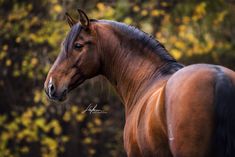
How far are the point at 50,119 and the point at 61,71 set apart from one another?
6510 millimetres

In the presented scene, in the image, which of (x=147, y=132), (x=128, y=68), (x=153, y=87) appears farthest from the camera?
(x=128, y=68)

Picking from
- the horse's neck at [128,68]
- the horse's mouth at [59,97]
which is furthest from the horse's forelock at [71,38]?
the horse's mouth at [59,97]

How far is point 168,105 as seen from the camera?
411 centimetres

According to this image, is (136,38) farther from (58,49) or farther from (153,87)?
(58,49)

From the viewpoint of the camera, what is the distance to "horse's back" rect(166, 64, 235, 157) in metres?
3.92

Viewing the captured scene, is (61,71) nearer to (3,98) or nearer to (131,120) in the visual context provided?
(131,120)

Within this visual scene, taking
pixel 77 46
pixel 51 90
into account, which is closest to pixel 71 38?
pixel 77 46

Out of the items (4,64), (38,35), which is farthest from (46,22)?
(4,64)

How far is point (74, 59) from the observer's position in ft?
17.4

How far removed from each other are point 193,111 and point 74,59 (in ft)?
5.48

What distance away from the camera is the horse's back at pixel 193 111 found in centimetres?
392

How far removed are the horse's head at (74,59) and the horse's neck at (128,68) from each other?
14 cm

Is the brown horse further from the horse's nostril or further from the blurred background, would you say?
the blurred background

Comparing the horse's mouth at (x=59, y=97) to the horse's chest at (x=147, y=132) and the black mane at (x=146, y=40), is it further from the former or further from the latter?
the black mane at (x=146, y=40)
